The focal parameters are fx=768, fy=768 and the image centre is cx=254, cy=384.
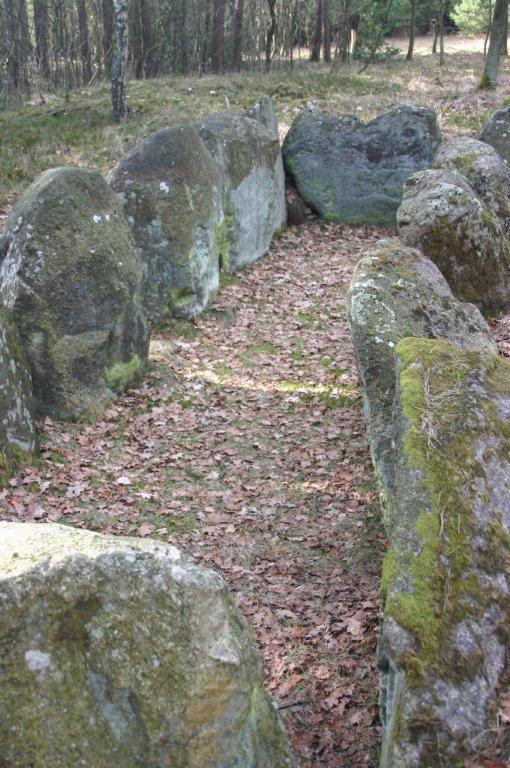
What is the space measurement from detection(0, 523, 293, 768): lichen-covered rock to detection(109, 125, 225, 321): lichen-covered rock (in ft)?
25.5

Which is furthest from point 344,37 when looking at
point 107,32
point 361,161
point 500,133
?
point 500,133

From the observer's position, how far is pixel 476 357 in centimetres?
495

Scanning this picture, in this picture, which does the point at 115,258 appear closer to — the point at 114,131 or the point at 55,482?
the point at 55,482

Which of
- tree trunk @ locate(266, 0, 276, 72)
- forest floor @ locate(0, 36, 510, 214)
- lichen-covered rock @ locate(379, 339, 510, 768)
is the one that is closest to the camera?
lichen-covered rock @ locate(379, 339, 510, 768)

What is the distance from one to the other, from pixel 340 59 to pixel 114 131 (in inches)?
621

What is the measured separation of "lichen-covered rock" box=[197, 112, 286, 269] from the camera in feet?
42.7

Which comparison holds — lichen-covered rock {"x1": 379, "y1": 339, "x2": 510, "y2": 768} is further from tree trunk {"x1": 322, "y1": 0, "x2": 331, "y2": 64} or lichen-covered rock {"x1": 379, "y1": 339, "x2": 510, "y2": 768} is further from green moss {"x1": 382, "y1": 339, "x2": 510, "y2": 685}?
tree trunk {"x1": 322, "y1": 0, "x2": 331, "y2": 64}

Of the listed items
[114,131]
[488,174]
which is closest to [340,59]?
[114,131]

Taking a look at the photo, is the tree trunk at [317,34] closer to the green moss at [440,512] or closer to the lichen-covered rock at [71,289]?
the lichen-covered rock at [71,289]

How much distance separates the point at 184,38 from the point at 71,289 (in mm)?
24839

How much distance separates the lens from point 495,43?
75.4 feet

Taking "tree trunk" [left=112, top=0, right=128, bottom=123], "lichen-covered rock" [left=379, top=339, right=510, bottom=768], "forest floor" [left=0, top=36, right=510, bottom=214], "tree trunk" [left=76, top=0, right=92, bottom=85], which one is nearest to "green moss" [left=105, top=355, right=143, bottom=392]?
"lichen-covered rock" [left=379, top=339, right=510, bottom=768]

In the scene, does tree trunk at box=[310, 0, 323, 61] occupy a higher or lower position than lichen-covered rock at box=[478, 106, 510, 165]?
higher

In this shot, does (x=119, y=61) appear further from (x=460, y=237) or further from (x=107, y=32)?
(x=460, y=237)
